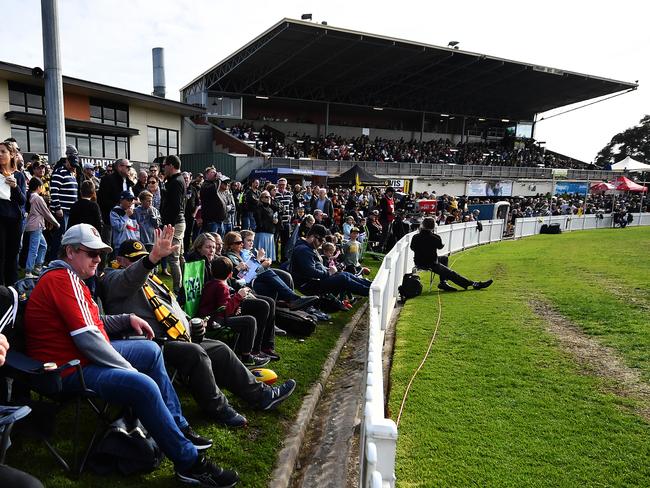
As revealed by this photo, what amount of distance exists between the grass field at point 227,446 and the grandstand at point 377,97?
1002 inches

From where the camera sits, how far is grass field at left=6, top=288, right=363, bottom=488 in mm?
2805

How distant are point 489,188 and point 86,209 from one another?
37368 mm

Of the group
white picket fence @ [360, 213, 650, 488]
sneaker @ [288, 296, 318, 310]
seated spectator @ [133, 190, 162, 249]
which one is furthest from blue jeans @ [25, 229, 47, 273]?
white picket fence @ [360, 213, 650, 488]

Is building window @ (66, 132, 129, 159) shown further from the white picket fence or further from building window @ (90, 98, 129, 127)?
the white picket fence

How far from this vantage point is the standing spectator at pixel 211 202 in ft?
25.5

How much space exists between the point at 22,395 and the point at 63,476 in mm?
613

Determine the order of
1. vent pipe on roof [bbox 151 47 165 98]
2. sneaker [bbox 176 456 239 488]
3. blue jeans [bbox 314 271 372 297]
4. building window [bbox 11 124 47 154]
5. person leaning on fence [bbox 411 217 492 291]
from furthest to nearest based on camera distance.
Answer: vent pipe on roof [bbox 151 47 165 98] < building window [bbox 11 124 47 154] < person leaning on fence [bbox 411 217 492 291] < blue jeans [bbox 314 271 372 297] < sneaker [bbox 176 456 239 488]

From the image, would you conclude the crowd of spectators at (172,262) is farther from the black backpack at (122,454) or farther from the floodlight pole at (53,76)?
the floodlight pole at (53,76)

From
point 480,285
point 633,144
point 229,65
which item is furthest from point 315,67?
point 633,144

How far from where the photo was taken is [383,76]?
36.7m

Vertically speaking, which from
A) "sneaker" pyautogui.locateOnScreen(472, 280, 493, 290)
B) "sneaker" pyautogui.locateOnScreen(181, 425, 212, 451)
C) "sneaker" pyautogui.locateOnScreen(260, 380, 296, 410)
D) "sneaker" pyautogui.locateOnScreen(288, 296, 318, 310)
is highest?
"sneaker" pyautogui.locateOnScreen(288, 296, 318, 310)

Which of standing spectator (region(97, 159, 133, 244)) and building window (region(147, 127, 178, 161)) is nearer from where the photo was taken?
standing spectator (region(97, 159, 133, 244))

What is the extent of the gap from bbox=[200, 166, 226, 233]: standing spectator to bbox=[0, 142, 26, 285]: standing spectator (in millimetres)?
2943

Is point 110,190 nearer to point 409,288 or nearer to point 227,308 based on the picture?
point 227,308
